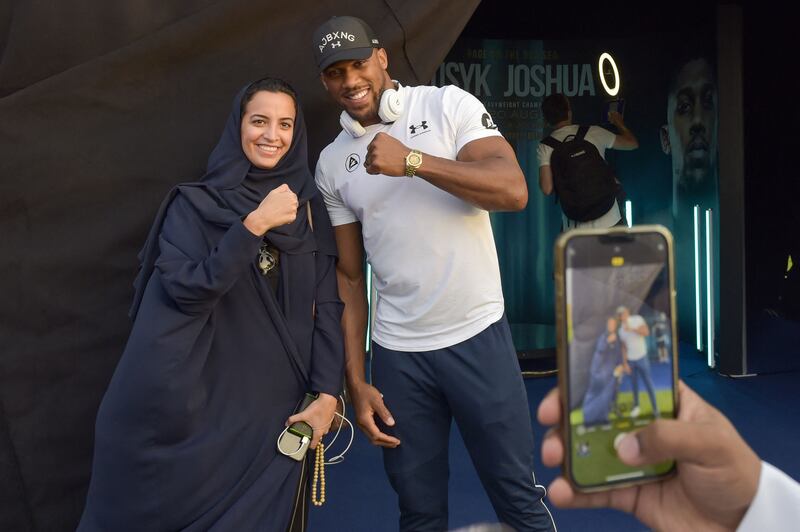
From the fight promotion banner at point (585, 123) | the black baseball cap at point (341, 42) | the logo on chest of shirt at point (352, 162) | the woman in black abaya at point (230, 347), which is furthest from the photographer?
the fight promotion banner at point (585, 123)

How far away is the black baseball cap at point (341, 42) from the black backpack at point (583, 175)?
3270mm

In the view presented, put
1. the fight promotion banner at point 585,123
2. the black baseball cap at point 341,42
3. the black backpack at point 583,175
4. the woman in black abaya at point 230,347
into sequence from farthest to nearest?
the fight promotion banner at point 585,123 → the black backpack at point 583,175 → the black baseball cap at point 341,42 → the woman in black abaya at point 230,347

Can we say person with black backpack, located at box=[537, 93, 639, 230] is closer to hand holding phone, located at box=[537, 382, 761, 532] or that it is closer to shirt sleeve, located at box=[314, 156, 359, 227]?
shirt sleeve, located at box=[314, 156, 359, 227]

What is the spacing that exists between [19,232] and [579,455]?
176cm

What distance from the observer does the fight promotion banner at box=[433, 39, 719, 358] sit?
5.27 metres

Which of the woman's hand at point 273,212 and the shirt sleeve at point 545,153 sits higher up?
the shirt sleeve at point 545,153

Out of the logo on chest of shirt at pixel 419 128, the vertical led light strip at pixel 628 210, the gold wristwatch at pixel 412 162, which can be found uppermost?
the logo on chest of shirt at pixel 419 128

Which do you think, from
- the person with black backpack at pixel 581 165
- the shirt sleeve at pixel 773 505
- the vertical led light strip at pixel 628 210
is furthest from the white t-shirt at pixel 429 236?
the vertical led light strip at pixel 628 210

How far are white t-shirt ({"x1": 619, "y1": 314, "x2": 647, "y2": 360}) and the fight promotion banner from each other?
175 inches

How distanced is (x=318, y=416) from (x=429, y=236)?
544 millimetres

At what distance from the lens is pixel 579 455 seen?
0.87m

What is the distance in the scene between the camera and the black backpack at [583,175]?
492cm

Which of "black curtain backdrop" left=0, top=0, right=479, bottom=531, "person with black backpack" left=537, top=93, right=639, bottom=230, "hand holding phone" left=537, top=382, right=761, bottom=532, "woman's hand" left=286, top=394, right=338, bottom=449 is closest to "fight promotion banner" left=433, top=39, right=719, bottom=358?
"person with black backpack" left=537, top=93, right=639, bottom=230

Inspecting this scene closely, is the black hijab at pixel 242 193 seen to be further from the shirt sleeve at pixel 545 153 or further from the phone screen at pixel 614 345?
the shirt sleeve at pixel 545 153
